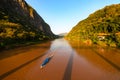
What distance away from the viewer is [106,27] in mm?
53250

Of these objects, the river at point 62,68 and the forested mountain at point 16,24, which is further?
the forested mountain at point 16,24

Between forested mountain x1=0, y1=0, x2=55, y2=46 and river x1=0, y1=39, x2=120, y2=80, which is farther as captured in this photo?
forested mountain x1=0, y1=0, x2=55, y2=46

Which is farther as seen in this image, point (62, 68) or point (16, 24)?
point (16, 24)

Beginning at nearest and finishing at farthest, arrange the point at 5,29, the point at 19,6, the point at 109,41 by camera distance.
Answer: the point at 109,41
the point at 5,29
the point at 19,6

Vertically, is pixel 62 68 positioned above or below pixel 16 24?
below

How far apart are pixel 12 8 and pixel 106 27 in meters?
68.7

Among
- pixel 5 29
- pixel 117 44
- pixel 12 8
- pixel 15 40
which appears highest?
pixel 12 8

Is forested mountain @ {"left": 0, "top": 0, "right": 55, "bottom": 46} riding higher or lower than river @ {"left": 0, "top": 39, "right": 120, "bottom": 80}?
higher

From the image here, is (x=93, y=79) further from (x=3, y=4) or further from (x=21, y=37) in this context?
(x=3, y=4)

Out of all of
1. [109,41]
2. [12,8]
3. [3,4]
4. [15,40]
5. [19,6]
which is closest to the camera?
[109,41]

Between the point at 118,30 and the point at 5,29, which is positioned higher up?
the point at 5,29

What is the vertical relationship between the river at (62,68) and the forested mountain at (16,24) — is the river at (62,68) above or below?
below

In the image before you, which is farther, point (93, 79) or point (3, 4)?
point (3, 4)

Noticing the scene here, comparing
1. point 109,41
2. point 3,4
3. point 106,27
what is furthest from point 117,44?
point 3,4
